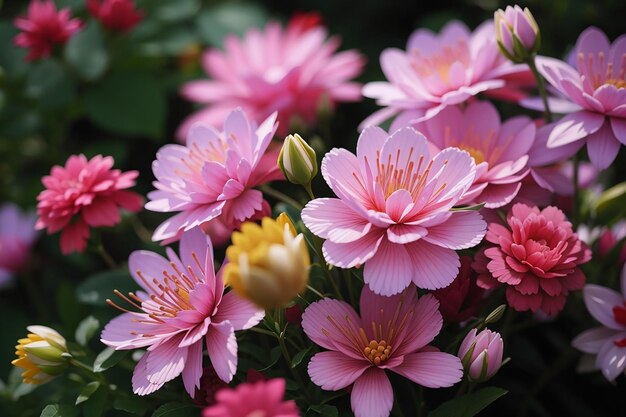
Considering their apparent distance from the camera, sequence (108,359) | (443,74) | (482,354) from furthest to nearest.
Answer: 1. (443,74)
2. (108,359)
3. (482,354)

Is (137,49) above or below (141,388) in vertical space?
above

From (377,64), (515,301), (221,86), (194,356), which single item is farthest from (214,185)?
(377,64)

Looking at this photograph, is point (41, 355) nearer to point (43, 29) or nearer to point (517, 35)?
point (43, 29)

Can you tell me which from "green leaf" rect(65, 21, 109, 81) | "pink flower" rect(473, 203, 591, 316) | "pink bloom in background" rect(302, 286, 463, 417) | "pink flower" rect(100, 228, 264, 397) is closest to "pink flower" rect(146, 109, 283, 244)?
"pink flower" rect(100, 228, 264, 397)

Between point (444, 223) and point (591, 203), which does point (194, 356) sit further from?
point (591, 203)

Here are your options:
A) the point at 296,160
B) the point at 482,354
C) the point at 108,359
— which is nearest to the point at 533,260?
the point at 482,354

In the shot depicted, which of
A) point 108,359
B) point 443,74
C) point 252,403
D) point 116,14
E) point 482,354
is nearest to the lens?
point 252,403
